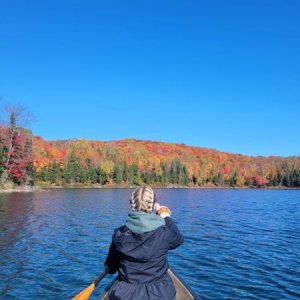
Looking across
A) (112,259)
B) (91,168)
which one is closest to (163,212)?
(112,259)

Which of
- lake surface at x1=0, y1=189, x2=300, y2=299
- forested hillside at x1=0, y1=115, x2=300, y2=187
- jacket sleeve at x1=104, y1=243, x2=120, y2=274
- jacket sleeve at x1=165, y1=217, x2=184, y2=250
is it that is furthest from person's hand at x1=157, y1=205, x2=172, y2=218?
forested hillside at x1=0, y1=115, x2=300, y2=187

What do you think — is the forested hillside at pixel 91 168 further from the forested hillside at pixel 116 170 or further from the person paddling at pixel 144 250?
the person paddling at pixel 144 250

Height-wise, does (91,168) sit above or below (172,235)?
above

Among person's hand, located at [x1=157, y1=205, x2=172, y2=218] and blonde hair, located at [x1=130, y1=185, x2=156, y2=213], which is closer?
blonde hair, located at [x1=130, y1=185, x2=156, y2=213]

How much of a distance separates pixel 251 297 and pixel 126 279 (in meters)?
7.74

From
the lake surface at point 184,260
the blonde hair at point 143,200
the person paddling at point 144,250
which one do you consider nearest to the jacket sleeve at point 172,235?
the person paddling at point 144,250

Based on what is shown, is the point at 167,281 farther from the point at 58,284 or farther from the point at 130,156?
the point at 130,156

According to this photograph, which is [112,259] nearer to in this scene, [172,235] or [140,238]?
[140,238]

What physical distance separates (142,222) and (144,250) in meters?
0.37

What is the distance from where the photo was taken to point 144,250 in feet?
16.4

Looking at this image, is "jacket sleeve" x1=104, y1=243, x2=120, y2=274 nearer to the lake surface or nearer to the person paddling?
the person paddling

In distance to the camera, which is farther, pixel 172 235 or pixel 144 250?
pixel 172 235

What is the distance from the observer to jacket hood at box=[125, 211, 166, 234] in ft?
16.5

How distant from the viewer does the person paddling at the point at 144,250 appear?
5.03 metres
